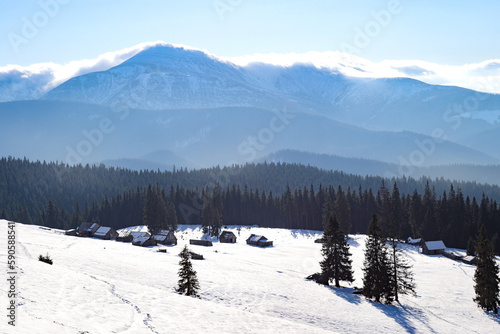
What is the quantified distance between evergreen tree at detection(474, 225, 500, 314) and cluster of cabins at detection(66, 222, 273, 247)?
56.8 meters

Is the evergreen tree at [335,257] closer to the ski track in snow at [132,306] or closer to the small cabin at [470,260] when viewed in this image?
the ski track in snow at [132,306]

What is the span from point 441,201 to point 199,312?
104m

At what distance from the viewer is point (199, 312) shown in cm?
3191

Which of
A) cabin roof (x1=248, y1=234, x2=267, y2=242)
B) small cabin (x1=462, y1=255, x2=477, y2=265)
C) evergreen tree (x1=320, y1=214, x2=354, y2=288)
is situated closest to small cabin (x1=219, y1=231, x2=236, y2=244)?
cabin roof (x1=248, y1=234, x2=267, y2=242)

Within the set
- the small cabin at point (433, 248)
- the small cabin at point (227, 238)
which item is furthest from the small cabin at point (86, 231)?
the small cabin at point (433, 248)

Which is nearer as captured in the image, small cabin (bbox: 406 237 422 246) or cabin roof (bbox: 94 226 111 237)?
cabin roof (bbox: 94 226 111 237)

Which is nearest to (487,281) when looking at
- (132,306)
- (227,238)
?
(132,306)

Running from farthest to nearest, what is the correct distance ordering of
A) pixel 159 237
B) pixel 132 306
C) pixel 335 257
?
pixel 159 237 < pixel 335 257 < pixel 132 306

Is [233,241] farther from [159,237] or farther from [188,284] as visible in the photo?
[188,284]

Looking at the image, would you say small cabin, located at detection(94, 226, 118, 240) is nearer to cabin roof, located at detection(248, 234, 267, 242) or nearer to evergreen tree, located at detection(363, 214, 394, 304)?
cabin roof, located at detection(248, 234, 267, 242)

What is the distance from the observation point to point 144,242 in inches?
3730

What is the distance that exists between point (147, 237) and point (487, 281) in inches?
2765

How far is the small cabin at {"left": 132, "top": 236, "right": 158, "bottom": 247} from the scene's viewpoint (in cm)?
9475

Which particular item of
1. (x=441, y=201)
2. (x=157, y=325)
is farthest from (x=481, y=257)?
(x=441, y=201)
